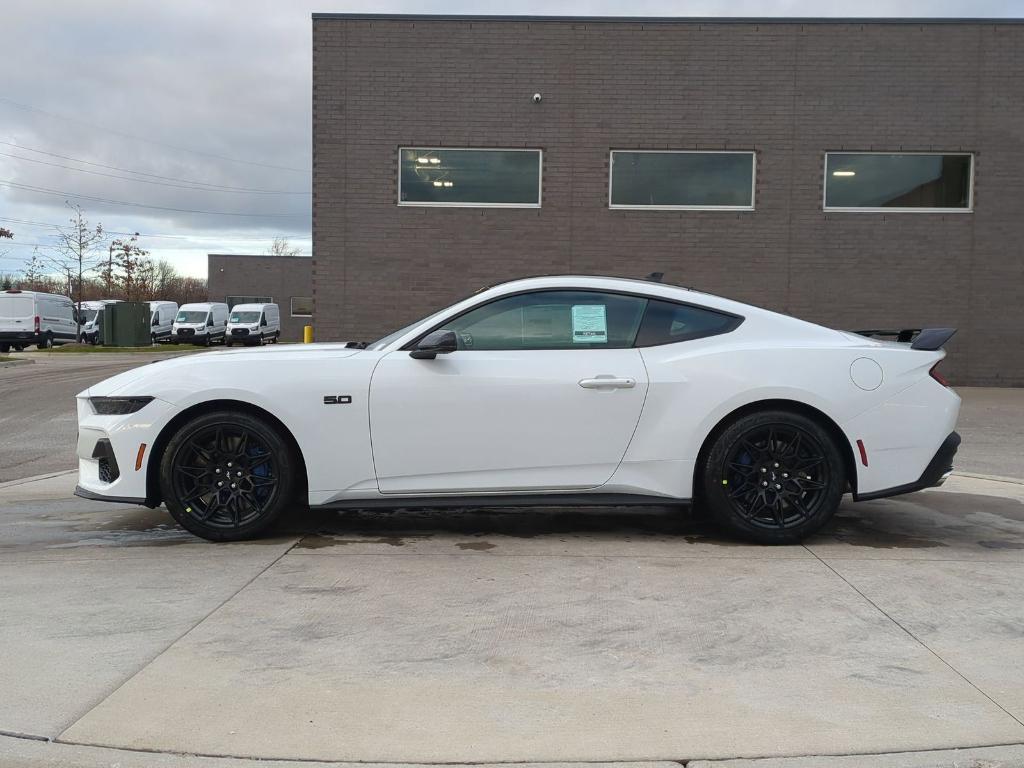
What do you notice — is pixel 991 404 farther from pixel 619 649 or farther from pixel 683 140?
pixel 619 649

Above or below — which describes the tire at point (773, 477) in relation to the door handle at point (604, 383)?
below

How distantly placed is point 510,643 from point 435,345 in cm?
187

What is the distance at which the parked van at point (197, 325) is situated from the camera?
152ft

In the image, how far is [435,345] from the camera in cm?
504

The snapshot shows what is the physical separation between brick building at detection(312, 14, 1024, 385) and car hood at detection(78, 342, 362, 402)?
9745 millimetres

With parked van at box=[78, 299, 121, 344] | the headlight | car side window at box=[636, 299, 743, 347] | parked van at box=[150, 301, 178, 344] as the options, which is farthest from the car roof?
parked van at box=[150, 301, 178, 344]

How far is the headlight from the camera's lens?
514 cm

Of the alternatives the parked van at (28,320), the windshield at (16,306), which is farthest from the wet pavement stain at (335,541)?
the windshield at (16,306)

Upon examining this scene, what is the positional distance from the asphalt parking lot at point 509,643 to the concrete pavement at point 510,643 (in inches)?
0.5

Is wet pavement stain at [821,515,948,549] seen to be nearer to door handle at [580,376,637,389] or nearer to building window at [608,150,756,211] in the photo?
door handle at [580,376,637,389]

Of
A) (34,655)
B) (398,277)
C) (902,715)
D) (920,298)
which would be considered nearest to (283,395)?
(34,655)

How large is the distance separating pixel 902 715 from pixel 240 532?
353 cm

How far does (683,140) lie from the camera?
585 inches

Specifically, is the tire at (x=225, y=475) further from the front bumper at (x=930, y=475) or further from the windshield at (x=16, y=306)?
the windshield at (x=16, y=306)
